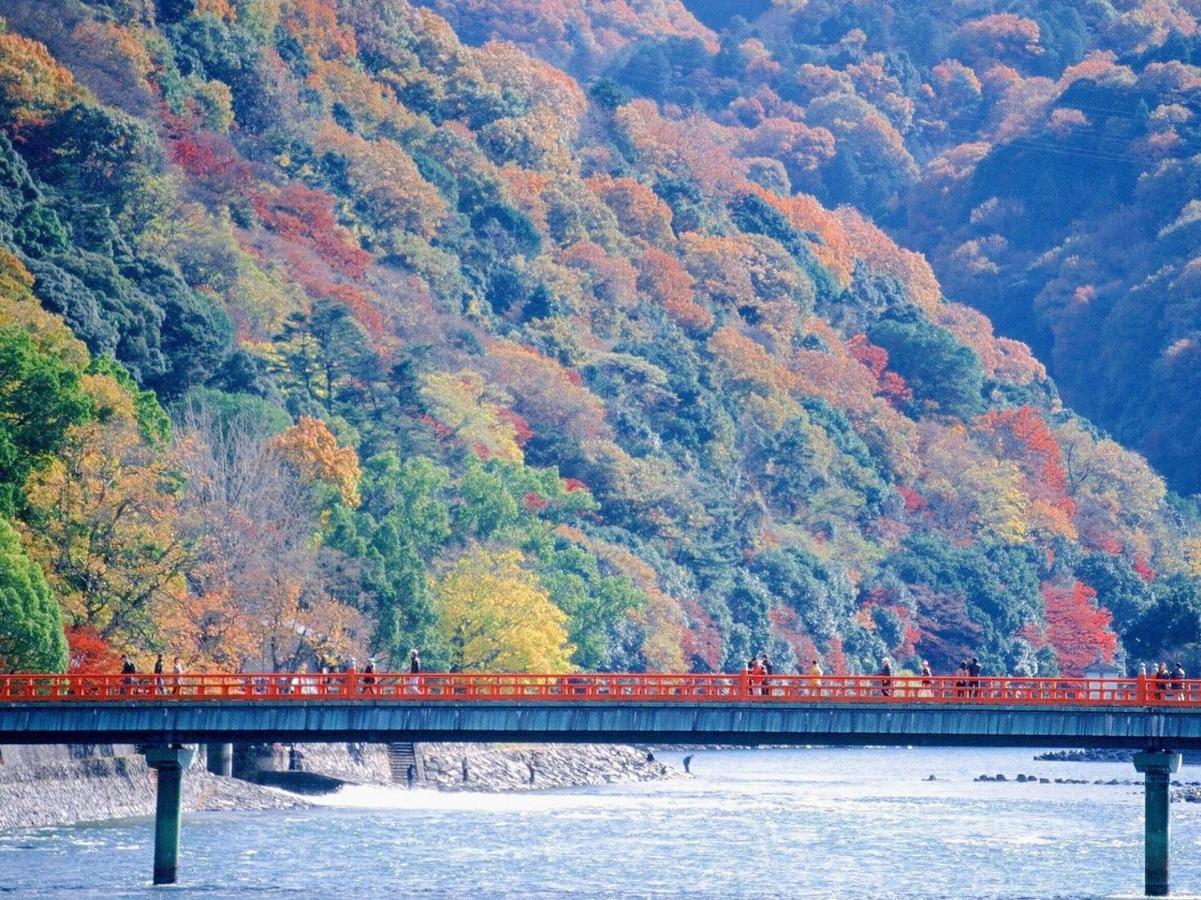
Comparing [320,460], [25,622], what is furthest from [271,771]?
[320,460]

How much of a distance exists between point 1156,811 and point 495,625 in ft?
169

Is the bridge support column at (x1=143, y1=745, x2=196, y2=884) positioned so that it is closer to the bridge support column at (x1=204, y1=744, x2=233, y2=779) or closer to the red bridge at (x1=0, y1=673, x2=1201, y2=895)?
the red bridge at (x1=0, y1=673, x2=1201, y2=895)

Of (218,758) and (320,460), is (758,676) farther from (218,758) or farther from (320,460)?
(320,460)

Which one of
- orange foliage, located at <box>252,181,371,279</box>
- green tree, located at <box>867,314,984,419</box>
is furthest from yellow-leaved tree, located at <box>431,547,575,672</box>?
green tree, located at <box>867,314,984,419</box>

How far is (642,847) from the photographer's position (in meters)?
76.1

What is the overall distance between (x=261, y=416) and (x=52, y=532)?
33.6 meters

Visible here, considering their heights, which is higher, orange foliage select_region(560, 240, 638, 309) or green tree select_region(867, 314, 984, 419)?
orange foliage select_region(560, 240, 638, 309)

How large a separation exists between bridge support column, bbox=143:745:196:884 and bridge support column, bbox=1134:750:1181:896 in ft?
72.5

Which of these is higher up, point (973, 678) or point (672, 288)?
point (672, 288)

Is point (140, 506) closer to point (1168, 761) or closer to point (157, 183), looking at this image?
point (1168, 761)

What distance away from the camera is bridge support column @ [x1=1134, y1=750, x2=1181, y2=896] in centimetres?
6000

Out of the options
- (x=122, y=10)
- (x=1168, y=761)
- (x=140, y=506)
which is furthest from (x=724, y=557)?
(x=1168, y=761)

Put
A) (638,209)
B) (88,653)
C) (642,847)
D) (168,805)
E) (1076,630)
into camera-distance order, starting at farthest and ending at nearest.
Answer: (638,209) < (1076,630) < (88,653) < (642,847) < (168,805)

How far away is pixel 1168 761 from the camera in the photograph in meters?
59.9
